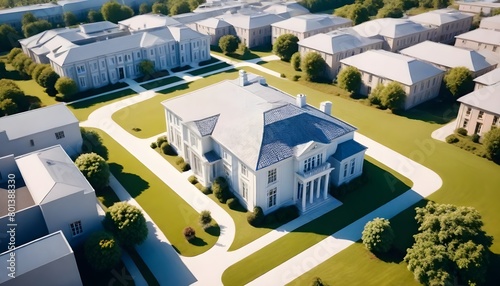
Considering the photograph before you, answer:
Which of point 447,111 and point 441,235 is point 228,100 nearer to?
point 441,235

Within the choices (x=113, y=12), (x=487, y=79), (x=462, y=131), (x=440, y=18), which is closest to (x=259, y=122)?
(x=462, y=131)

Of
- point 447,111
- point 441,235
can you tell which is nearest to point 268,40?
point 447,111

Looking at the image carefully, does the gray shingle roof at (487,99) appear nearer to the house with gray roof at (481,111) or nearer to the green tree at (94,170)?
the house with gray roof at (481,111)

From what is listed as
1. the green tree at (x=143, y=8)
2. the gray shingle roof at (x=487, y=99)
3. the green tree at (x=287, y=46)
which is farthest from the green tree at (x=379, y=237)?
the green tree at (x=143, y=8)

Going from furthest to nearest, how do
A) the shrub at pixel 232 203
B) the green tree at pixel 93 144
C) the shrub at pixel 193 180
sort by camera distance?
1. the green tree at pixel 93 144
2. the shrub at pixel 193 180
3. the shrub at pixel 232 203

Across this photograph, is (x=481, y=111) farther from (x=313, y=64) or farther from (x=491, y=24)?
(x=491, y=24)

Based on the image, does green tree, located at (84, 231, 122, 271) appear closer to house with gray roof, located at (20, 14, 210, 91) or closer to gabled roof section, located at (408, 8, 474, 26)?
house with gray roof, located at (20, 14, 210, 91)
